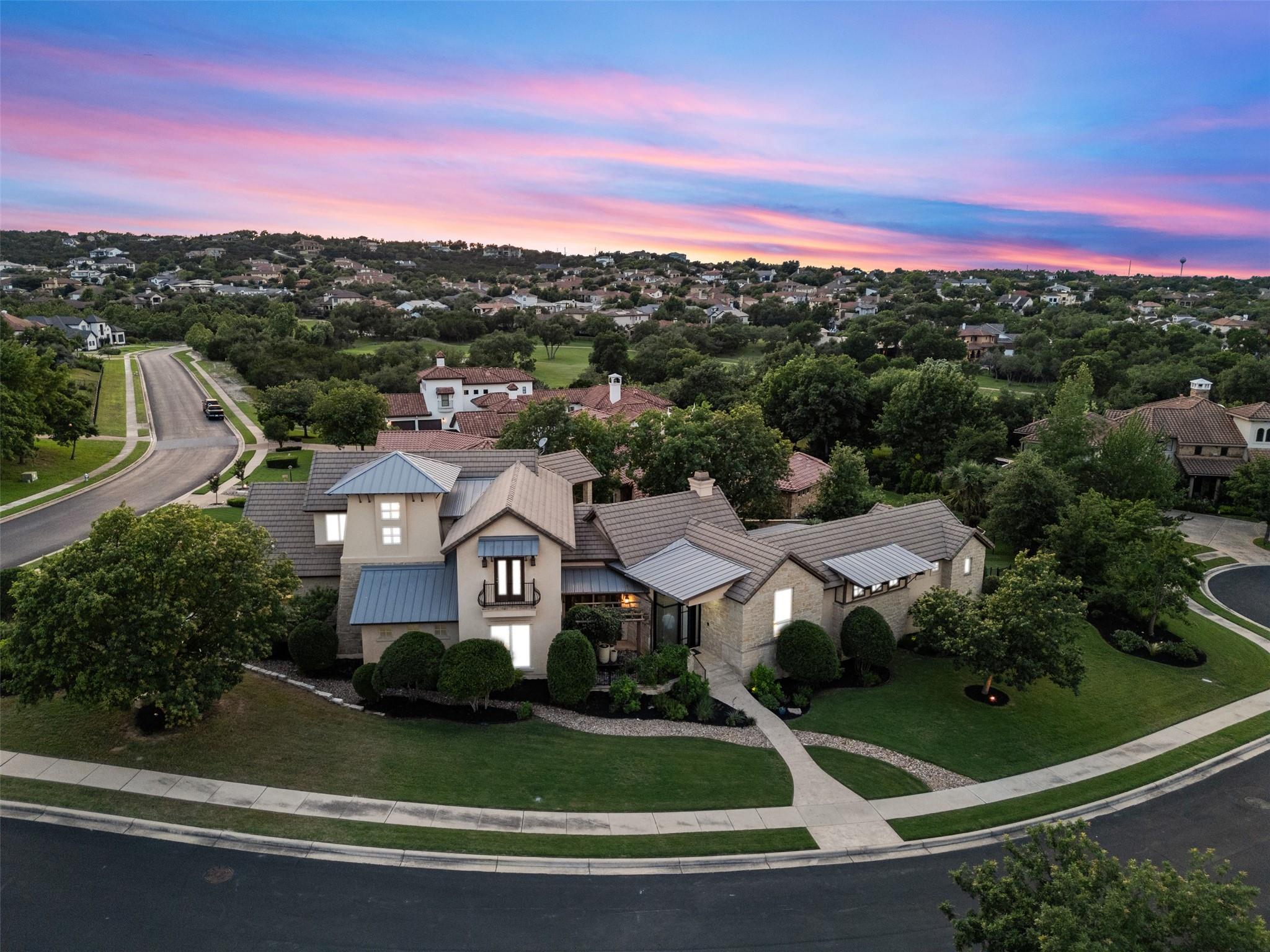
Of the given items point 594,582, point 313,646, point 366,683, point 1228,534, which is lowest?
point 1228,534

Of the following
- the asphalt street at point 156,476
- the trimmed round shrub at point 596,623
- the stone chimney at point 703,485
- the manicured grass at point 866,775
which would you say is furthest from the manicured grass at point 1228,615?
the asphalt street at point 156,476

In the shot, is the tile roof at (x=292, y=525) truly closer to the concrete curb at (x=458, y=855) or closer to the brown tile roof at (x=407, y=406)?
the concrete curb at (x=458, y=855)

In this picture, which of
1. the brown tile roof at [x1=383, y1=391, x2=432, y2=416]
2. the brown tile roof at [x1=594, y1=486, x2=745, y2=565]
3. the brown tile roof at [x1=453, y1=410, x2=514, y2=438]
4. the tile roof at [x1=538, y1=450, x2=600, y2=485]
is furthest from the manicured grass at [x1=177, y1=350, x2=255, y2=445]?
the brown tile roof at [x1=594, y1=486, x2=745, y2=565]

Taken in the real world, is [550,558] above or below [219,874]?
above

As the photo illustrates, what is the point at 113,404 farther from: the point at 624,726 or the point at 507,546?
the point at 624,726

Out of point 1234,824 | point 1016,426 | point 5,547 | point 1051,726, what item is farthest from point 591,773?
point 1016,426

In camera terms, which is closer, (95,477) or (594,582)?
(594,582)

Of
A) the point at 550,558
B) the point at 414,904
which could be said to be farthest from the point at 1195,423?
the point at 414,904
